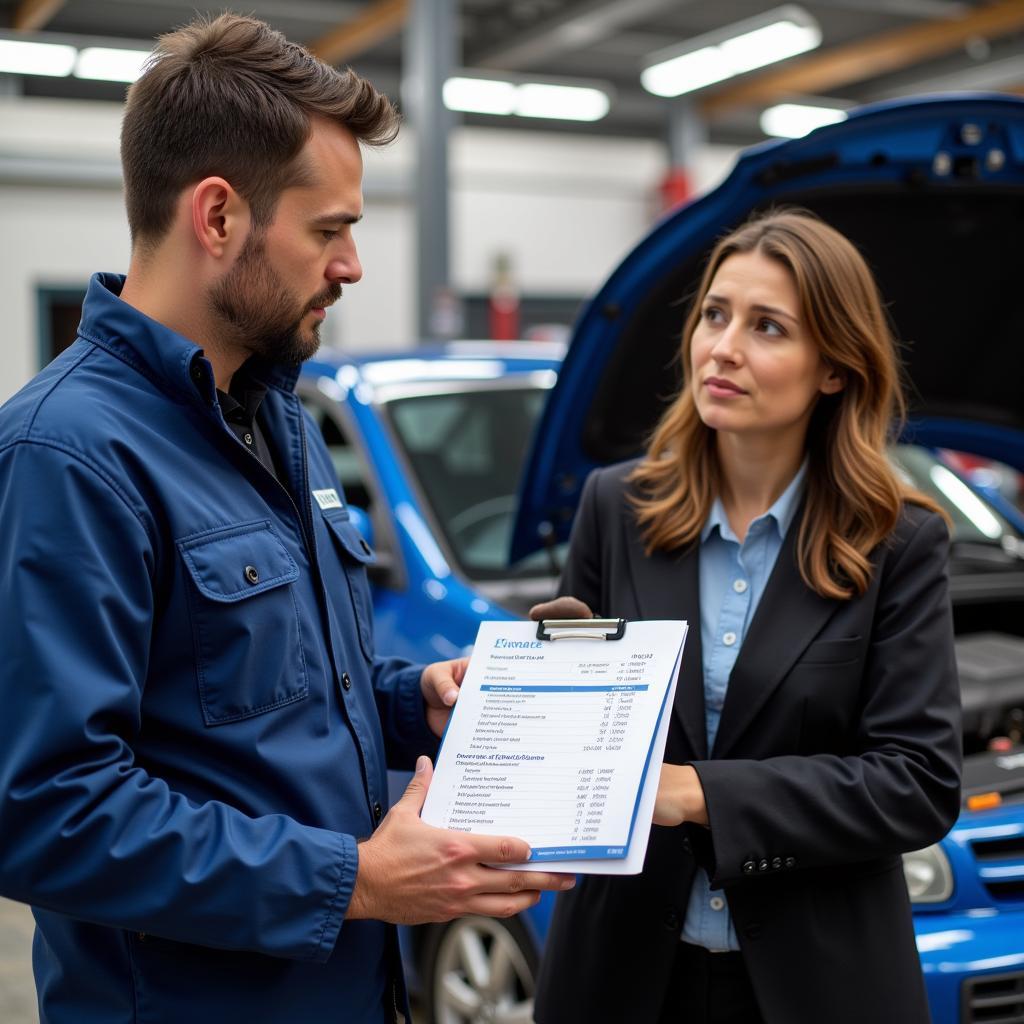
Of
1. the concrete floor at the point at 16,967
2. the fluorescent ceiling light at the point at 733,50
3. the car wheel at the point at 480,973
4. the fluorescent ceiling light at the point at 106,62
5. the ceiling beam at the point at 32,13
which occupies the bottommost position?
the concrete floor at the point at 16,967

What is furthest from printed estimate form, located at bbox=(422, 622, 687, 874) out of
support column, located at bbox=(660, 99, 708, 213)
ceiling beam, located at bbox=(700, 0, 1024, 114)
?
support column, located at bbox=(660, 99, 708, 213)

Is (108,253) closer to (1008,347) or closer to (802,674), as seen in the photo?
(1008,347)

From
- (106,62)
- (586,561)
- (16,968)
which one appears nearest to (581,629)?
(586,561)

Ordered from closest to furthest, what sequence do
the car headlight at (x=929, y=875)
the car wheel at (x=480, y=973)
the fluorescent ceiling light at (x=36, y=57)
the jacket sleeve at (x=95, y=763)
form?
1. the jacket sleeve at (x=95, y=763)
2. the car headlight at (x=929, y=875)
3. the car wheel at (x=480, y=973)
4. the fluorescent ceiling light at (x=36, y=57)

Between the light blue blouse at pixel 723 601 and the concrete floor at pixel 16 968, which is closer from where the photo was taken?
the light blue blouse at pixel 723 601

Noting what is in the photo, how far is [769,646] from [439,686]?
45 cm

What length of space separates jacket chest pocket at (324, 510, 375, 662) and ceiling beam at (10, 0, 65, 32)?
9.79m

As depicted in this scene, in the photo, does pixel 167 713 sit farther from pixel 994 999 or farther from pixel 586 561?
pixel 994 999

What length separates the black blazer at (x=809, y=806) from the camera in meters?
1.59

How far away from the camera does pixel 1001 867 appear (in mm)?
2256

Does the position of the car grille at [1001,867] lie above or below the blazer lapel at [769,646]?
below

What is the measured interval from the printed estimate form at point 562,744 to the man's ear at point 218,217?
60cm

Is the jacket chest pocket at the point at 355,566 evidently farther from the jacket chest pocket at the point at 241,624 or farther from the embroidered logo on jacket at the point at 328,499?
the jacket chest pocket at the point at 241,624

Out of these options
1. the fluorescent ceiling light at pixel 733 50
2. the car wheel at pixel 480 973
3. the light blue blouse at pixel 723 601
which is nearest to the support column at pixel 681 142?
the fluorescent ceiling light at pixel 733 50
